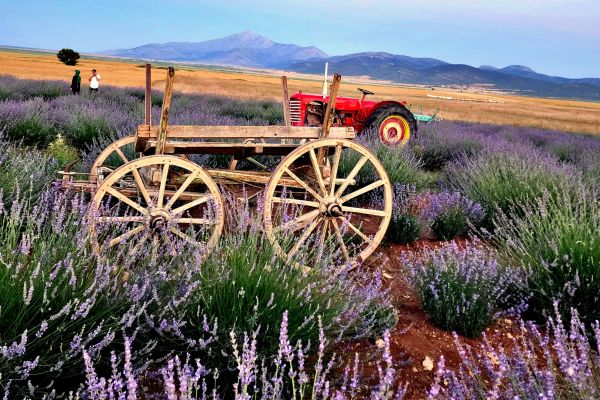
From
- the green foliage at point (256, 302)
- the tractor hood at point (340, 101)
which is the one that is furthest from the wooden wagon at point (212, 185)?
the tractor hood at point (340, 101)

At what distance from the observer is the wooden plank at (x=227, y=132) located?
403 centimetres

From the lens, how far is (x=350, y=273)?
4582 millimetres

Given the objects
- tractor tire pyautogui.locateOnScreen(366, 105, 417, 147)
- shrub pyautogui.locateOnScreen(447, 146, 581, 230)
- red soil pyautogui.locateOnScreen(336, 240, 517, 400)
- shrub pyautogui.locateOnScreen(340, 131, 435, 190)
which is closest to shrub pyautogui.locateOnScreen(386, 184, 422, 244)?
shrub pyautogui.locateOnScreen(447, 146, 581, 230)

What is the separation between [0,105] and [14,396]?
961 centimetres

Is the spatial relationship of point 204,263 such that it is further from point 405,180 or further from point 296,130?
point 405,180

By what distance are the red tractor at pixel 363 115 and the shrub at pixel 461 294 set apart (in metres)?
7.67

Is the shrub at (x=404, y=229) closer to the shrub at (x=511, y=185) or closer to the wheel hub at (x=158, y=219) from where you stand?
the shrub at (x=511, y=185)

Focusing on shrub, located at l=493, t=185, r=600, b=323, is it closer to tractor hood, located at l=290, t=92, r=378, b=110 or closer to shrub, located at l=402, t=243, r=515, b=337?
shrub, located at l=402, t=243, r=515, b=337

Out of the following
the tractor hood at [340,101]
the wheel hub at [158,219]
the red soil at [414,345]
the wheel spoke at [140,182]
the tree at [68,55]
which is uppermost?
the tree at [68,55]

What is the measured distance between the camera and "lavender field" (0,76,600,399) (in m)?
2.29

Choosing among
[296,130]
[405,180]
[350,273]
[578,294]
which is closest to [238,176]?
[296,130]

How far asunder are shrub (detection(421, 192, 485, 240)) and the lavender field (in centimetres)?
3

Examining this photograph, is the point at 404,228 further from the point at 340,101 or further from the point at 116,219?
the point at 340,101

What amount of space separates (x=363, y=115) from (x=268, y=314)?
9908 mm
